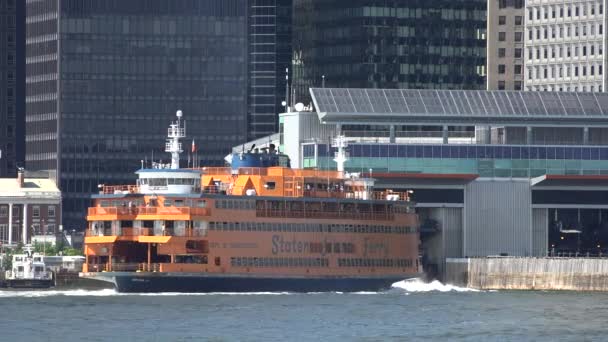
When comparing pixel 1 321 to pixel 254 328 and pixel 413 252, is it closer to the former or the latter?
pixel 254 328

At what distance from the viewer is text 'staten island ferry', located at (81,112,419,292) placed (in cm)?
18012

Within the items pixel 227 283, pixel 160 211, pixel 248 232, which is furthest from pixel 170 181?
pixel 227 283

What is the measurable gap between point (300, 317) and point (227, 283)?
72.8ft

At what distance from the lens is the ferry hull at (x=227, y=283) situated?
179000 millimetres

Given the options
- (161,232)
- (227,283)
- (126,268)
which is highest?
(161,232)

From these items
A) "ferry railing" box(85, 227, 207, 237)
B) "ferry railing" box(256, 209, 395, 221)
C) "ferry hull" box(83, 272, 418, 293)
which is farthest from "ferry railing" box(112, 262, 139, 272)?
"ferry railing" box(256, 209, 395, 221)

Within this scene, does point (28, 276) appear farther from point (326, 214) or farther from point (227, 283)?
point (326, 214)

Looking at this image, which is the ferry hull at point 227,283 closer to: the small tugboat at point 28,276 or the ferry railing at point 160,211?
the ferry railing at point 160,211

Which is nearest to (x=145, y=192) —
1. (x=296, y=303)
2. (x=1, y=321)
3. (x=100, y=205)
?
(x=100, y=205)

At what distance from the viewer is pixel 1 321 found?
157 meters

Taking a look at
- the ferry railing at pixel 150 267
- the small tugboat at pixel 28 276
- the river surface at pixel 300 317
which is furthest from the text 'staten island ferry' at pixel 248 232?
the small tugboat at pixel 28 276

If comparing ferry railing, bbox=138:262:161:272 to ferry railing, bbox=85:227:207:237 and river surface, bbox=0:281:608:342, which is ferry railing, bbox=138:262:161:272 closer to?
river surface, bbox=0:281:608:342

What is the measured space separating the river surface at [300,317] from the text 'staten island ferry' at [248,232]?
1.87 meters

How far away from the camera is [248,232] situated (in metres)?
184
